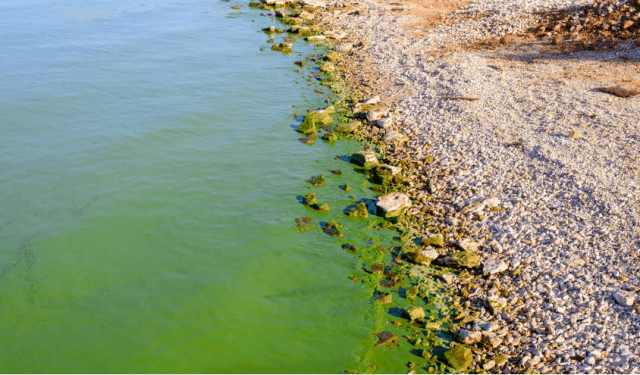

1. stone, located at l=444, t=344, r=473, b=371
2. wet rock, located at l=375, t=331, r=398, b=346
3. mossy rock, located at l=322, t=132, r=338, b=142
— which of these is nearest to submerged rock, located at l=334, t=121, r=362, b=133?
mossy rock, located at l=322, t=132, r=338, b=142

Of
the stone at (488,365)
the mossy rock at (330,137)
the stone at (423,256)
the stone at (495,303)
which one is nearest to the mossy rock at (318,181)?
the mossy rock at (330,137)

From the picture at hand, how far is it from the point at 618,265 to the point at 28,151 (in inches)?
892

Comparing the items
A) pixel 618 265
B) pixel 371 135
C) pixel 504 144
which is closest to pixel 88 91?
pixel 371 135

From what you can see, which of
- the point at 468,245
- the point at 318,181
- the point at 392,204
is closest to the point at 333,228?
the point at 392,204

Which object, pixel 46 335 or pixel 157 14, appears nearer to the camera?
pixel 46 335

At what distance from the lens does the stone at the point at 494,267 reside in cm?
1375

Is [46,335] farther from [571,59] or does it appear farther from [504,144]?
[571,59]

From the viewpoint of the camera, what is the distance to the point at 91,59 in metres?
30.0

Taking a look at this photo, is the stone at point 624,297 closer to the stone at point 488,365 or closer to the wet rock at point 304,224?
the stone at point 488,365

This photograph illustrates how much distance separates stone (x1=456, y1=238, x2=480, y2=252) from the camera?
1477 centimetres

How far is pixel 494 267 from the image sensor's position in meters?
13.8

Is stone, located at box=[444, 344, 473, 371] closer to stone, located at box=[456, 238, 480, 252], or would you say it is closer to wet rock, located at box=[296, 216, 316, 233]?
stone, located at box=[456, 238, 480, 252]

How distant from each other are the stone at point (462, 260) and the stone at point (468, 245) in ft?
1.22

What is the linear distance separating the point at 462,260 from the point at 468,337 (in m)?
2.98
